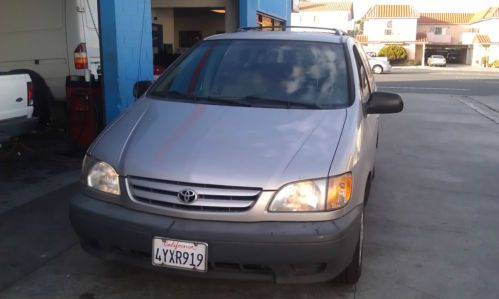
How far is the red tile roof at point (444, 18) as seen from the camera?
64.6m

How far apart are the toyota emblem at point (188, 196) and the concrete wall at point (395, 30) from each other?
196 feet

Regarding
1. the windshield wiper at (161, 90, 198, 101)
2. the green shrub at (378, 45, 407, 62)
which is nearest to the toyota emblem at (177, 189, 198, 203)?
the windshield wiper at (161, 90, 198, 101)

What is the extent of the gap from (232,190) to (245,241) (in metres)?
0.30

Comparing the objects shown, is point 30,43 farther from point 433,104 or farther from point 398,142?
point 433,104

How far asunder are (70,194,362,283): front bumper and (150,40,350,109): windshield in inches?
45.8

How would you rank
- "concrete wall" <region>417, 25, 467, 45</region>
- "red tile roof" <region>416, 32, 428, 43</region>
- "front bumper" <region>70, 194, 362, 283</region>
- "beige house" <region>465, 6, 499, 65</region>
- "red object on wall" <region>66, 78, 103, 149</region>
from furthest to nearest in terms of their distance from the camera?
"concrete wall" <region>417, 25, 467, 45</region>
"red tile roof" <region>416, 32, 428, 43</region>
"beige house" <region>465, 6, 499, 65</region>
"red object on wall" <region>66, 78, 103, 149</region>
"front bumper" <region>70, 194, 362, 283</region>

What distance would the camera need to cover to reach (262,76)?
13.8 ft

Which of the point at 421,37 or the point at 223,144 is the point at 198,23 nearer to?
the point at 223,144

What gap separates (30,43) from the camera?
27.8 feet

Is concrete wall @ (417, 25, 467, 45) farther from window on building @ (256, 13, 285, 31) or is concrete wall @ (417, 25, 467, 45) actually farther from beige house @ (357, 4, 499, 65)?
window on building @ (256, 13, 285, 31)

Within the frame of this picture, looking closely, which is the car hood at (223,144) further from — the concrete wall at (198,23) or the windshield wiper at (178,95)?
the concrete wall at (198,23)

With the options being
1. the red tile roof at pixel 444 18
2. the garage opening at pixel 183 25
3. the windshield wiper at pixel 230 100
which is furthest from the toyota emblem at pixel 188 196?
the red tile roof at pixel 444 18

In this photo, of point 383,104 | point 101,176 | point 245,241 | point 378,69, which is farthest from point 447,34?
point 245,241

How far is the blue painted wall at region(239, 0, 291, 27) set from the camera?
11.6 m
